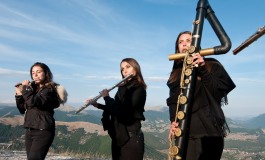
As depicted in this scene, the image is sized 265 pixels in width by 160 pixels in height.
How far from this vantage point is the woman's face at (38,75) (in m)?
6.11

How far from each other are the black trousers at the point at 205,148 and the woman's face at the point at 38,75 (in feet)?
12.0

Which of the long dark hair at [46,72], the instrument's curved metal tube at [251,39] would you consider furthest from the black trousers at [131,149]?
the instrument's curved metal tube at [251,39]

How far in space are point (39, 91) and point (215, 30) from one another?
395 cm

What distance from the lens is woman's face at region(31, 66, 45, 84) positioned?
6.11 m

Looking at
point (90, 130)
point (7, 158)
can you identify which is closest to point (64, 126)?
point (90, 130)

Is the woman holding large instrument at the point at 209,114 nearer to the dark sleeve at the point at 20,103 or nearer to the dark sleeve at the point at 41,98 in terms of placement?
the dark sleeve at the point at 41,98

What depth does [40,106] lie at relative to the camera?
18.9 feet

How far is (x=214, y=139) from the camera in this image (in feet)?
11.8

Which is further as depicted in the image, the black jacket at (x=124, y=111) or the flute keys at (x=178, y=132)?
the black jacket at (x=124, y=111)

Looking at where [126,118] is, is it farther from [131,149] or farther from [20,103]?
[20,103]

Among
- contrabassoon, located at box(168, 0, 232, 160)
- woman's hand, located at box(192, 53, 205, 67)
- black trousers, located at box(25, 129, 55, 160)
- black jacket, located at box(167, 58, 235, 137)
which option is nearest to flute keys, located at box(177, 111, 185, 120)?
contrabassoon, located at box(168, 0, 232, 160)

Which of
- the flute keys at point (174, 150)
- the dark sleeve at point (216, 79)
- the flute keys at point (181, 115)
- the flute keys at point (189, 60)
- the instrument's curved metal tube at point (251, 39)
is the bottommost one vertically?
the flute keys at point (174, 150)

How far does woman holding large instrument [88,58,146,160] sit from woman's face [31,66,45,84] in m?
1.59

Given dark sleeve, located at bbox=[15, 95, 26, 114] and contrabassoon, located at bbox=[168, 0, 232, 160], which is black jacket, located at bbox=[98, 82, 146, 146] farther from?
contrabassoon, located at bbox=[168, 0, 232, 160]
